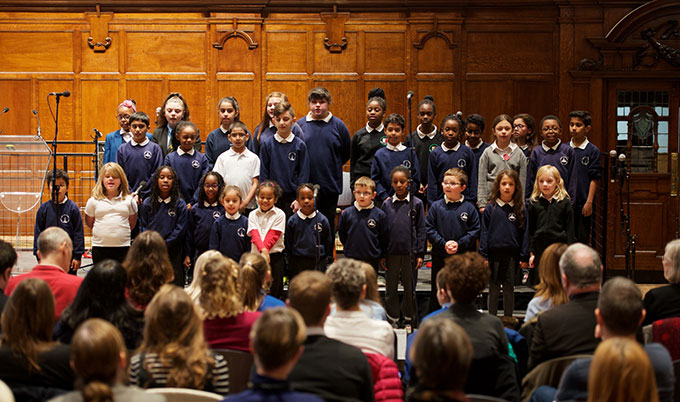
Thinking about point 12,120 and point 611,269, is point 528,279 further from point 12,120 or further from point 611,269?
point 12,120

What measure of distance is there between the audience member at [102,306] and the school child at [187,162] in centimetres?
311

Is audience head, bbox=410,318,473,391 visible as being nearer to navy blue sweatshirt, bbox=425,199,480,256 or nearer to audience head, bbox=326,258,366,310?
audience head, bbox=326,258,366,310

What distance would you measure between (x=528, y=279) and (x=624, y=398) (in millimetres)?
4285

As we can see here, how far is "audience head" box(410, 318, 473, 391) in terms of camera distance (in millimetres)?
2256

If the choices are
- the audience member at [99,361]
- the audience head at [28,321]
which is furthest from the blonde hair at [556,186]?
the audience member at [99,361]

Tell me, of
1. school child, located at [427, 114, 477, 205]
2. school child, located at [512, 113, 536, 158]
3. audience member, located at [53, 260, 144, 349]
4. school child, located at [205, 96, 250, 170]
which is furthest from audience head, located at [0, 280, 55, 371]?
school child, located at [512, 113, 536, 158]

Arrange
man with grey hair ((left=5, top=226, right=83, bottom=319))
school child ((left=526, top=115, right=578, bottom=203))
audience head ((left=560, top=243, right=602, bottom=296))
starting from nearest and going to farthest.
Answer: audience head ((left=560, top=243, right=602, bottom=296)) → man with grey hair ((left=5, top=226, right=83, bottom=319)) → school child ((left=526, top=115, right=578, bottom=203))

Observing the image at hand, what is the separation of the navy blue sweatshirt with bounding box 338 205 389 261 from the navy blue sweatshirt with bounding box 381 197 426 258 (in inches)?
2.1

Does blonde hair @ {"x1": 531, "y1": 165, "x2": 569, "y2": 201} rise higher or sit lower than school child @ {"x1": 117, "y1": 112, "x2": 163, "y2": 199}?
lower

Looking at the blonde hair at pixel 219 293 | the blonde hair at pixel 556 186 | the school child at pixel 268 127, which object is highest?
the school child at pixel 268 127

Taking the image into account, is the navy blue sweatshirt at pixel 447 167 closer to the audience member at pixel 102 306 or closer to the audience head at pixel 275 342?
the audience member at pixel 102 306

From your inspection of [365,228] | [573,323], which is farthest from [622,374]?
[365,228]

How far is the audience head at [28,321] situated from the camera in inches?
107

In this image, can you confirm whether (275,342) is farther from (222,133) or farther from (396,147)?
(222,133)
